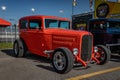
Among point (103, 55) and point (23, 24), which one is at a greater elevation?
point (23, 24)

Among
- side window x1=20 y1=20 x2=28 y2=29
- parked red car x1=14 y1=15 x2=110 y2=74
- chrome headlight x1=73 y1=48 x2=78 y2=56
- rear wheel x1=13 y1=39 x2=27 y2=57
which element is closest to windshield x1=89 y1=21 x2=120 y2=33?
parked red car x1=14 y1=15 x2=110 y2=74

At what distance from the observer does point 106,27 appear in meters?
11.8

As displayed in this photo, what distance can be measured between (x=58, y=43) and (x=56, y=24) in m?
1.44

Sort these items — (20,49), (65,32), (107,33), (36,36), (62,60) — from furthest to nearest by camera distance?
(107,33) → (20,49) → (36,36) → (65,32) → (62,60)

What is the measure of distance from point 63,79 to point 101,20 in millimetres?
6052

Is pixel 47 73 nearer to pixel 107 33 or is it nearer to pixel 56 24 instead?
pixel 56 24

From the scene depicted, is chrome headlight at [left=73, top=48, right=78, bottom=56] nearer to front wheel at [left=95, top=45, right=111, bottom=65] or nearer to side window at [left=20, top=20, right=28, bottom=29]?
front wheel at [left=95, top=45, right=111, bottom=65]

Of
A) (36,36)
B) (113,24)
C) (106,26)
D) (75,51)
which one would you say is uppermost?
(113,24)

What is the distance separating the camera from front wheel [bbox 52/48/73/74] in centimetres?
748

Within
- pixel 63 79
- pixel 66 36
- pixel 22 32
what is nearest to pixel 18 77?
pixel 63 79

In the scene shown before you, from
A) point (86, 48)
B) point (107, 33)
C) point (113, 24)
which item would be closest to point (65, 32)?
point (86, 48)

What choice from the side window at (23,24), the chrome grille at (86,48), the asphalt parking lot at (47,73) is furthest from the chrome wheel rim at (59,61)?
the side window at (23,24)

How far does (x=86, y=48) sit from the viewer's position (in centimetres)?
836

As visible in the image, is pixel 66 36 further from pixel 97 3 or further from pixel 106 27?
pixel 97 3
